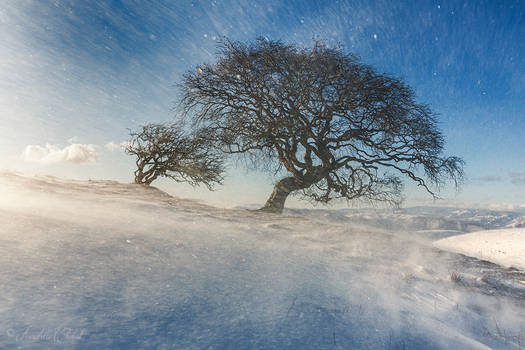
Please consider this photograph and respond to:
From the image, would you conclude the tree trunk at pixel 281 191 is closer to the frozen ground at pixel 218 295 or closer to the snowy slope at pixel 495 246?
the snowy slope at pixel 495 246

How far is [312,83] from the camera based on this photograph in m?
9.11

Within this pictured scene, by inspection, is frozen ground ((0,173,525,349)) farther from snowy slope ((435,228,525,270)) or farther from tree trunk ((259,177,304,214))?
tree trunk ((259,177,304,214))

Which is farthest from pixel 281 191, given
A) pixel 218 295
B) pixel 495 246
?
pixel 218 295

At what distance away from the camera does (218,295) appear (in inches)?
75.6

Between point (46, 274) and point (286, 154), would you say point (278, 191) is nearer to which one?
point (286, 154)

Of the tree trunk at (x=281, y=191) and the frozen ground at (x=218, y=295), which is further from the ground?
the tree trunk at (x=281, y=191)

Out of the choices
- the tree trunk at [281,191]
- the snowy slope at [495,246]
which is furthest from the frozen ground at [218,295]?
the tree trunk at [281,191]

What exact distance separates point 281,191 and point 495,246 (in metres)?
6.42

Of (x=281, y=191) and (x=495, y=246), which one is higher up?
(x=281, y=191)

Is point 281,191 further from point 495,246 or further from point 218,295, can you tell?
point 218,295

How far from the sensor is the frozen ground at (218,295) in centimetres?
139

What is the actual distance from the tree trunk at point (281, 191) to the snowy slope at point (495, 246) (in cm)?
506

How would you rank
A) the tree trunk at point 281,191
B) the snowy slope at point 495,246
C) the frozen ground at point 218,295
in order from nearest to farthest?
the frozen ground at point 218,295
the snowy slope at point 495,246
the tree trunk at point 281,191

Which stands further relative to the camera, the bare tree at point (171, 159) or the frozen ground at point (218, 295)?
the bare tree at point (171, 159)
